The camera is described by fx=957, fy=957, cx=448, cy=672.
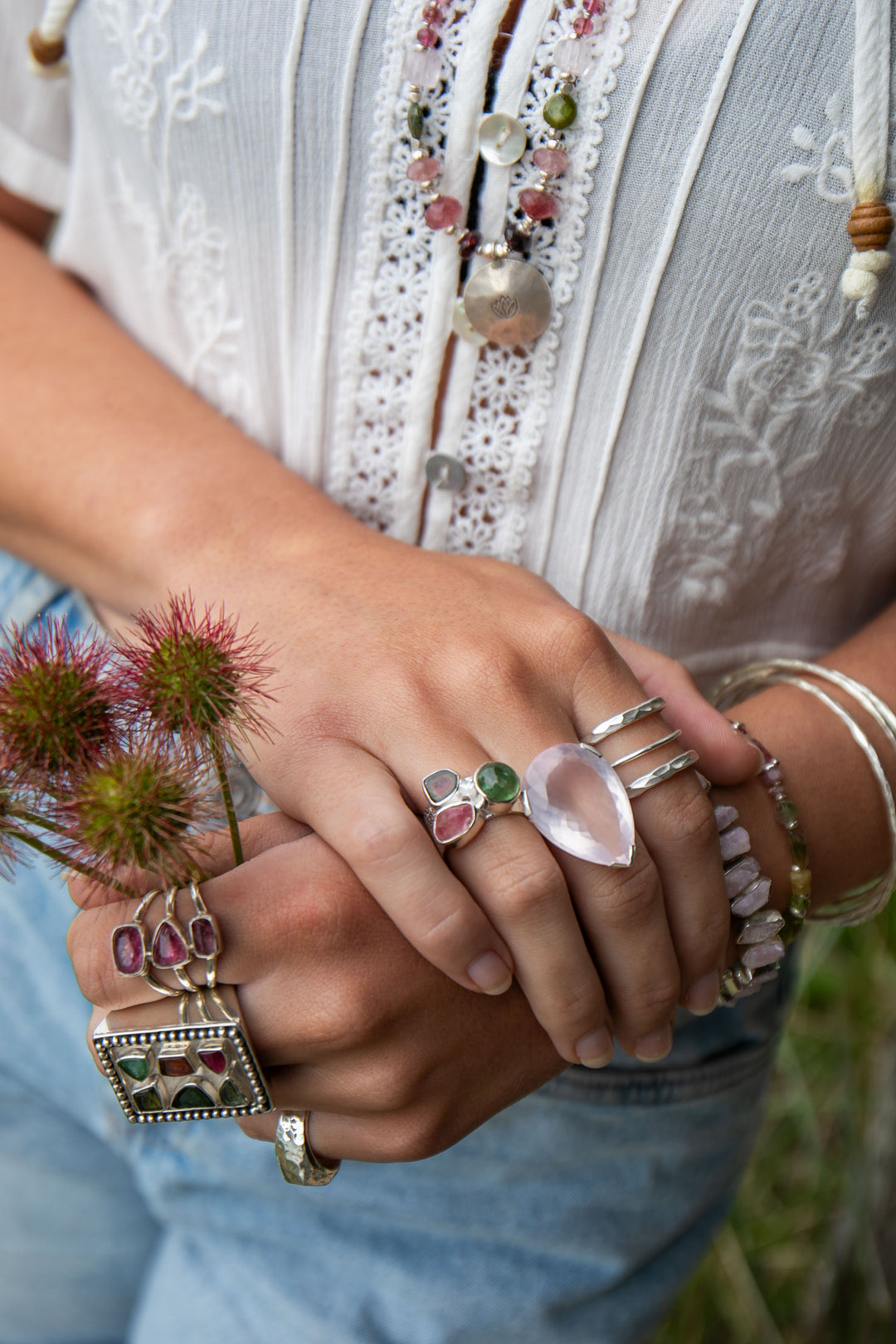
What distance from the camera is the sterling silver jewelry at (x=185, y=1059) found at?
1.59 ft

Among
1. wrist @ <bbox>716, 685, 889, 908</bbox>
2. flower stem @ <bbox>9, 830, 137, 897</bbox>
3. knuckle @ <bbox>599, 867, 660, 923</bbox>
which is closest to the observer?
flower stem @ <bbox>9, 830, 137, 897</bbox>

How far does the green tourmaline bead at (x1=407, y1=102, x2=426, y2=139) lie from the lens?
1.94 feet

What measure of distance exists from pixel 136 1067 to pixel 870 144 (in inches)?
25.5

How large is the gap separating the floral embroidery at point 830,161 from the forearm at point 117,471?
342 mm

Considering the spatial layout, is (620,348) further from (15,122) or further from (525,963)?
(15,122)

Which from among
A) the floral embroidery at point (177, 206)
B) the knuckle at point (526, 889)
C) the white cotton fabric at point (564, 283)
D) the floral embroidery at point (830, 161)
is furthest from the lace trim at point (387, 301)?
the knuckle at point (526, 889)

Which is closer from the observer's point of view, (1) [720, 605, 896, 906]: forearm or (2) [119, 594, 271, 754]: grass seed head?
(2) [119, 594, 271, 754]: grass seed head

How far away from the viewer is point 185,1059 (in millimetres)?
496

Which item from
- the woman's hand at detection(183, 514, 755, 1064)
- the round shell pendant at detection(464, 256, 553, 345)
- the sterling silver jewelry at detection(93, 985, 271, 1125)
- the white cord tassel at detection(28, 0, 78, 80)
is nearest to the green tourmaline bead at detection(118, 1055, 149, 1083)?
the sterling silver jewelry at detection(93, 985, 271, 1125)

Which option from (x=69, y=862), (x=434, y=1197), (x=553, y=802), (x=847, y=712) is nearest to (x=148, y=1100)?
(x=69, y=862)

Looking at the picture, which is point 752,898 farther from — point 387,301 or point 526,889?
point 387,301

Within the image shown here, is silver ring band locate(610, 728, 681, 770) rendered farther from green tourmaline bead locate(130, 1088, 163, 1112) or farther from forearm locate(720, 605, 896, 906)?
green tourmaline bead locate(130, 1088, 163, 1112)

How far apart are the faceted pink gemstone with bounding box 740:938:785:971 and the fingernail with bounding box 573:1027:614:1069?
11 centimetres

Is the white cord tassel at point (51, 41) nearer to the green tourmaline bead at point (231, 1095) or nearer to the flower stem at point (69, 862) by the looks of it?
the flower stem at point (69, 862)
